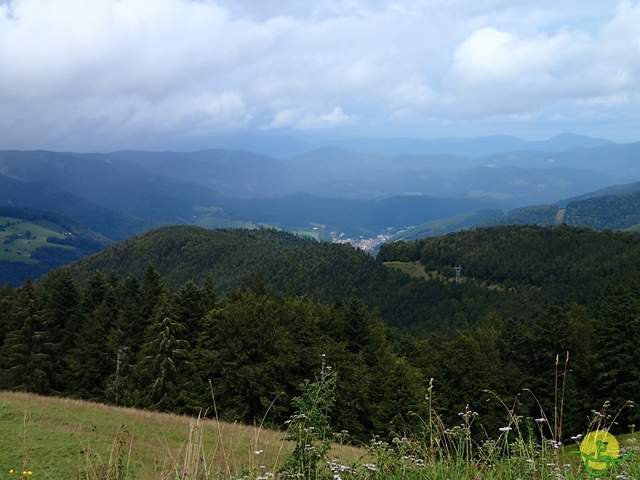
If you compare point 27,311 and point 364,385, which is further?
point 27,311

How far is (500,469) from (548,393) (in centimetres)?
3764

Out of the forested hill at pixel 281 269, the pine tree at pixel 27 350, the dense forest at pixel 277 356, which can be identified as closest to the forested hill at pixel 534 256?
the forested hill at pixel 281 269

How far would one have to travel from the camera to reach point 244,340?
28.0 meters

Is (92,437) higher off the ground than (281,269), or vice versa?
(92,437)

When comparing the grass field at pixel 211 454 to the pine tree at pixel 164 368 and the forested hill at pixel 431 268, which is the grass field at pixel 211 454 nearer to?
the pine tree at pixel 164 368

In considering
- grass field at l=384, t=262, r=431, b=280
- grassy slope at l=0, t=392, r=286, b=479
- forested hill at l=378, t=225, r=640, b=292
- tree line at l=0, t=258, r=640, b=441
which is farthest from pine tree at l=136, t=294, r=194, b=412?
grass field at l=384, t=262, r=431, b=280

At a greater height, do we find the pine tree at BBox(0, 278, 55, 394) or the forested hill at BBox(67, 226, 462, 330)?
the pine tree at BBox(0, 278, 55, 394)

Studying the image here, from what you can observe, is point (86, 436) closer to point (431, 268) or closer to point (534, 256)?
point (534, 256)

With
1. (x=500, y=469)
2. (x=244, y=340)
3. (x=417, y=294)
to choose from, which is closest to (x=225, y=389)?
(x=244, y=340)

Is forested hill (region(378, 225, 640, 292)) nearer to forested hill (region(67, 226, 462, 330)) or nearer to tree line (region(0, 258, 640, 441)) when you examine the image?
forested hill (region(67, 226, 462, 330))

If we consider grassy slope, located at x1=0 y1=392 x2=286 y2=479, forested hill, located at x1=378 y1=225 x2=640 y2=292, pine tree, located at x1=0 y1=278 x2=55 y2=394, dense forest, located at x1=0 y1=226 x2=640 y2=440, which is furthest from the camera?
forested hill, located at x1=378 y1=225 x2=640 y2=292

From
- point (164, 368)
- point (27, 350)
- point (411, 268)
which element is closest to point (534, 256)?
point (411, 268)

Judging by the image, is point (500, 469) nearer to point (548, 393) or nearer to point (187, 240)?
point (548, 393)

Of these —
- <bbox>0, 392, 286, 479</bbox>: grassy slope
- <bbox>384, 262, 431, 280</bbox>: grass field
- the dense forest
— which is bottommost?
<bbox>384, 262, 431, 280</bbox>: grass field
